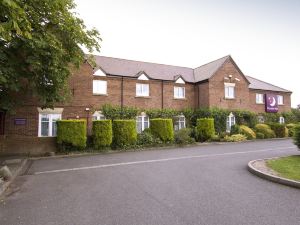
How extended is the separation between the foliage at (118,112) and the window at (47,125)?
4.69m

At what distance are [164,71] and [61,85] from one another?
16.7 metres

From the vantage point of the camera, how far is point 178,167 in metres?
10.8

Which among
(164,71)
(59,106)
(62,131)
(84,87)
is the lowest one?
(62,131)

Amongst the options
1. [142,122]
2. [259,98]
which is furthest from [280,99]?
[142,122]

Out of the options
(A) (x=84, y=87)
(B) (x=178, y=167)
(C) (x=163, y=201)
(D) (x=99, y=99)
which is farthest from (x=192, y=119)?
(C) (x=163, y=201)

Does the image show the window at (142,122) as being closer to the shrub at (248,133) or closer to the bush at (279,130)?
the shrub at (248,133)

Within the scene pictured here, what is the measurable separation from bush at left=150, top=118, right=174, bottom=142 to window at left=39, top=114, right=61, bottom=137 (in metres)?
8.00

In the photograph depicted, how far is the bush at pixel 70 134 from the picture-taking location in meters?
16.3

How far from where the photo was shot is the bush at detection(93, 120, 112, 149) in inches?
679

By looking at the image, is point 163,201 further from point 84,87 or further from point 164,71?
point 164,71

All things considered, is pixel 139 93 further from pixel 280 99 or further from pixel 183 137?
pixel 280 99

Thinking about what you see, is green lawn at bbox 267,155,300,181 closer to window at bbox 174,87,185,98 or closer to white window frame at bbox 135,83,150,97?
white window frame at bbox 135,83,150,97

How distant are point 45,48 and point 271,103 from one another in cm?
3068

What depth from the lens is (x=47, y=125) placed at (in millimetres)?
17922
